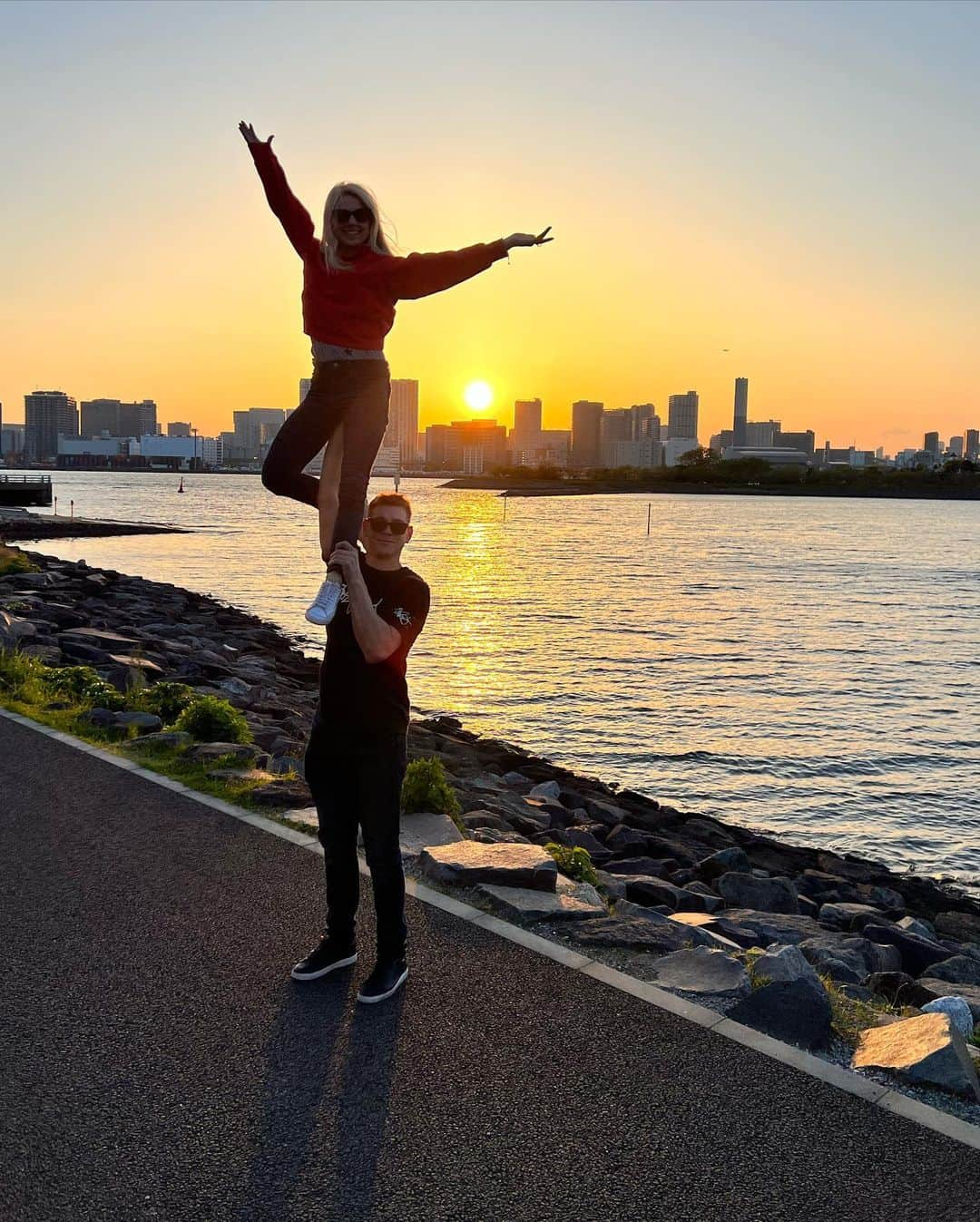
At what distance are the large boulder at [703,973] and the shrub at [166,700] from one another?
7.20 meters

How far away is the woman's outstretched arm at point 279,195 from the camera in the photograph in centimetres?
545

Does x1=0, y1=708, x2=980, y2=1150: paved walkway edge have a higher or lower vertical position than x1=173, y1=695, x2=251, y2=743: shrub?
lower

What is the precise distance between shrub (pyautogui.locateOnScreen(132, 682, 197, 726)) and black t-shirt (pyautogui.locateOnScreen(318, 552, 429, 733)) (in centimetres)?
694

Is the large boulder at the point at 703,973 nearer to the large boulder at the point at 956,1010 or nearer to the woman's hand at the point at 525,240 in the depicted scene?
the large boulder at the point at 956,1010

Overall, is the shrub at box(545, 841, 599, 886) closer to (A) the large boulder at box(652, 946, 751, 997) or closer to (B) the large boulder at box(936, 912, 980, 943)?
(A) the large boulder at box(652, 946, 751, 997)

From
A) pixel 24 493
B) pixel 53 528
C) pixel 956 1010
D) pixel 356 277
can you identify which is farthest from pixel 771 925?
pixel 24 493

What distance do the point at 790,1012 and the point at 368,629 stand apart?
107 inches

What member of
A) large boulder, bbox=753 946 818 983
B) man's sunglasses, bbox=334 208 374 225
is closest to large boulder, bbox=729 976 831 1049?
large boulder, bbox=753 946 818 983

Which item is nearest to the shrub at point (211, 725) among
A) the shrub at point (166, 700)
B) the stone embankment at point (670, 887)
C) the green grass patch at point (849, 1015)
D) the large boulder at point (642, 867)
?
the stone embankment at point (670, 887)

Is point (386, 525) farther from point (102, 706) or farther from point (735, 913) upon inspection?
point (102, 706)

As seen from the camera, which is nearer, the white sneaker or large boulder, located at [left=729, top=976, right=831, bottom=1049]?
the white sneaker

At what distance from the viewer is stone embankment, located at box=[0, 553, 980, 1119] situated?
5.50m

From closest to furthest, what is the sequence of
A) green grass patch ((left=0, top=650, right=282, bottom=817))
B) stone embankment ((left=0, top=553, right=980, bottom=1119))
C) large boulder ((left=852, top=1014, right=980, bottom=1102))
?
large boulder ((left=852, top=1014, right=980, bottom=1102)) → stone embankment ((left=0, top=553, right=980, bottom=1119)) → green grass patch ((left=0, top=650, right=282, bottom=817))

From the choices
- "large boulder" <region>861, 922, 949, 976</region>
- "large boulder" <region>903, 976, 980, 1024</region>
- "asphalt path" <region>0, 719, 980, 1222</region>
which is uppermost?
"asphalt path" <region>0, 719, 980, 1222</region>
